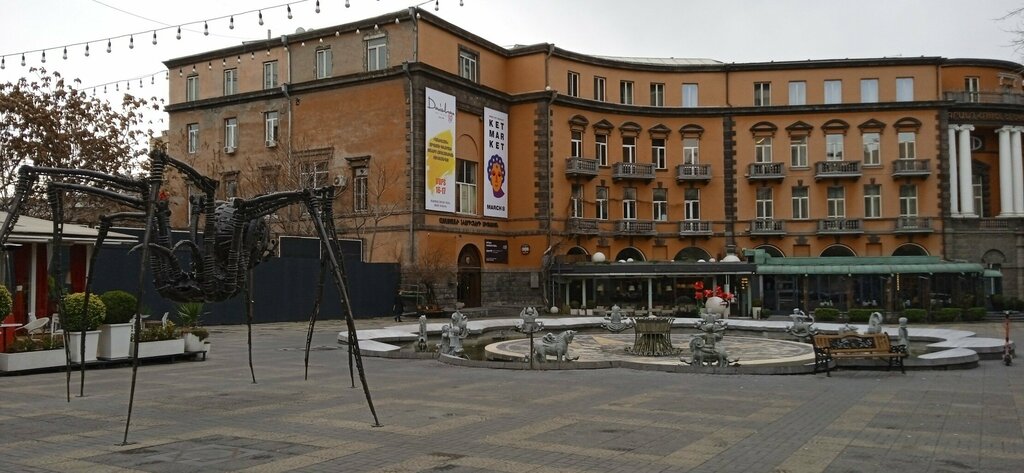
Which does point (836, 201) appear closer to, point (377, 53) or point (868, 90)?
point (868, 90)

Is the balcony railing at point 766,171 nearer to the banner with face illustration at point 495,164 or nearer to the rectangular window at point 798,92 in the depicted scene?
the rectangular window at point 798,92

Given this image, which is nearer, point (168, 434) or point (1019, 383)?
point (168, 434)

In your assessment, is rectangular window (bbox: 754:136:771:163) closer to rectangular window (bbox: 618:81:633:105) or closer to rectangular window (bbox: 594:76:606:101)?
rectangular window (bbox: 618:81:633:105)

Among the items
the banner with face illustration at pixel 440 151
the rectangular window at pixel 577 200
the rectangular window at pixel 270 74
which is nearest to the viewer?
the banner with face illustration at pixel 440 151

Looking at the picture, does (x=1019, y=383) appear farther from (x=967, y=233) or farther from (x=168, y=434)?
(x=967, y=233)

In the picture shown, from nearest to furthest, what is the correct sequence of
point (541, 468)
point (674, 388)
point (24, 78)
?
point (541, 468) → point (674, 388) → point (24, 78)

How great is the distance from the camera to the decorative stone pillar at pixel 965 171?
181 ft

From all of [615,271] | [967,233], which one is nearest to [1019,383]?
[615,271]

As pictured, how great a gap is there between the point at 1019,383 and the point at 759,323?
16059mm

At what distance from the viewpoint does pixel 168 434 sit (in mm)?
10719

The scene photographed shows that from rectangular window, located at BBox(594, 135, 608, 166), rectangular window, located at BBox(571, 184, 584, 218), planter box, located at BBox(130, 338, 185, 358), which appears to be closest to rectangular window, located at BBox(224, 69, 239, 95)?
rectangular window, located at BBox(571, 184, 584, 218)

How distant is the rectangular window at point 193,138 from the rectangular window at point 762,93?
37181 mm

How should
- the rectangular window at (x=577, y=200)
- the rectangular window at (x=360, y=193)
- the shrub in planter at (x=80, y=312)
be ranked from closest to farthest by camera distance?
the shrub in planter at (x=80, y=312) → the rectangular window at (x=360, y=193) → the rectangular window at (x=577, y=200)

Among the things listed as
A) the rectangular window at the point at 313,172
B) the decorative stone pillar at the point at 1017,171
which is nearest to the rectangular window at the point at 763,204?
the decorative stone pillar at the point at 1017,171
